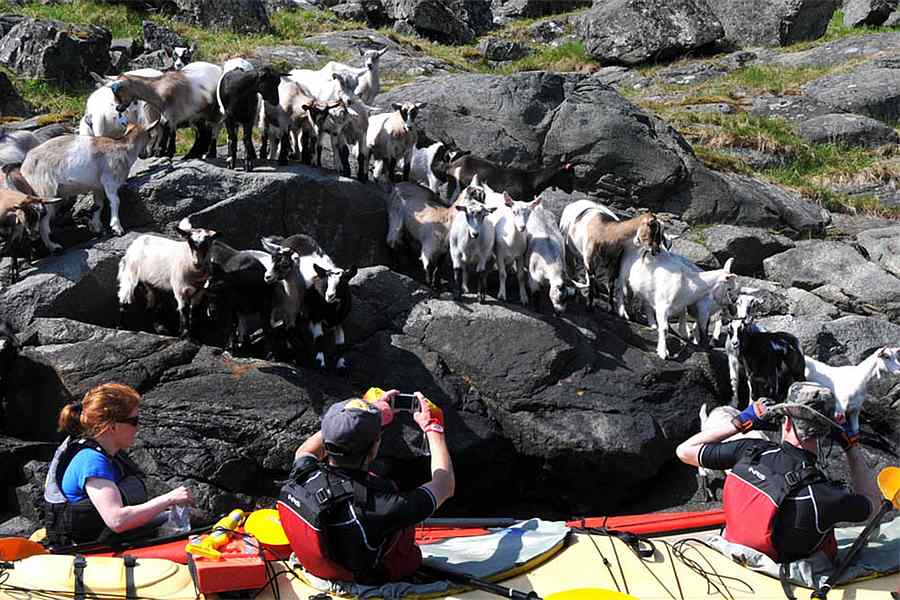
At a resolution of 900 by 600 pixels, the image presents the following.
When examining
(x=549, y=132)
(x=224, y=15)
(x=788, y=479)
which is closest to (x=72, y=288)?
(x=788, y=479)

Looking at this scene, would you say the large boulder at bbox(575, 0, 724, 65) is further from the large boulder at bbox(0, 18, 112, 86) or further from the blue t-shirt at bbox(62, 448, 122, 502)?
the blue t-shirt at bbox(62, 448, 122, 502)

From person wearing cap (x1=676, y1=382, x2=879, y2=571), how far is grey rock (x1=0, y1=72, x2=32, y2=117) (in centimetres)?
1740

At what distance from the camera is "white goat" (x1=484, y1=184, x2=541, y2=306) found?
487 inches

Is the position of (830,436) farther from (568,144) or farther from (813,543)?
(568,144)

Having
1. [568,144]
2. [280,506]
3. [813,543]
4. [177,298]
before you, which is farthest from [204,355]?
[568,144]

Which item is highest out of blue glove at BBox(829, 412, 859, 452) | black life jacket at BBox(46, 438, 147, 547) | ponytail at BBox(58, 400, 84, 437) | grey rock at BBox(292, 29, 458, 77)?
ponytail at BBox(58, 400, 84, 437)

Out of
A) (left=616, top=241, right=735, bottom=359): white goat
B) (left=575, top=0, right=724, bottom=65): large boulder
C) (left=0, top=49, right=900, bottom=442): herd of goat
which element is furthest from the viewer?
(left=575, top=0, right=724, bottom=65): large boulder

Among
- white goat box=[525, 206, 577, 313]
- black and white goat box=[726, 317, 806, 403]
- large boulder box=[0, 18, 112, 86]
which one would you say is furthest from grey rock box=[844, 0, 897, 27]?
black and white goat box=[726, 317, 806, 403]

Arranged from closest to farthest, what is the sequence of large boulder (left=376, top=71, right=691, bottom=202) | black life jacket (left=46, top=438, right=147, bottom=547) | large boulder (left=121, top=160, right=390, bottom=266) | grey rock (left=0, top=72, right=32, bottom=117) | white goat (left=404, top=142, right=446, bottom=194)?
black life jacket (left=46, top=438, right=147, bottom=547)
large boulder (left=121, top=160, right=390, bottom=266)
white goat (left=404, top=142, right=446, bottom=194)
large boulder (left=376, top=71, right=691, bottom=202)
grey rock (left=0, top=72, right=32, bottom=117)

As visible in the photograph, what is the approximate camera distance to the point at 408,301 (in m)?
11.9

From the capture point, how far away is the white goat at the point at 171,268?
10609 mm

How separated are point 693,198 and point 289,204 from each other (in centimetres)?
737

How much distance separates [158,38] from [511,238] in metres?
15.2

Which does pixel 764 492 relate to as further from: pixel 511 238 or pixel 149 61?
pixel 149 61
